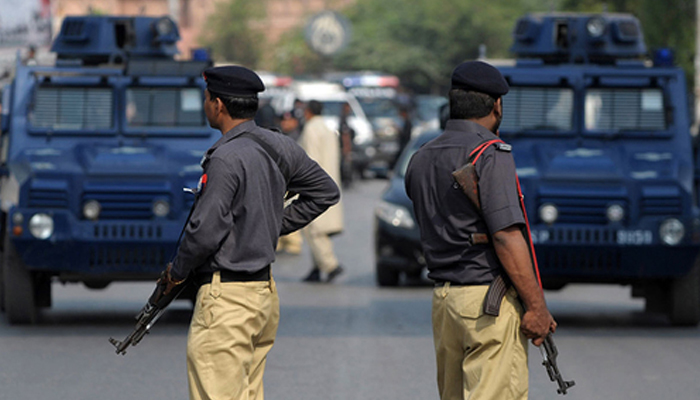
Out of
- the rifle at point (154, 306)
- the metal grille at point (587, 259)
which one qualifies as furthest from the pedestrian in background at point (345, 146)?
the rifle at point (154, 306)

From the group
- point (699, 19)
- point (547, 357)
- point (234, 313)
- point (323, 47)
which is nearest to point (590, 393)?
point (547, 357)

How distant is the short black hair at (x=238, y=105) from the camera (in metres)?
5.11

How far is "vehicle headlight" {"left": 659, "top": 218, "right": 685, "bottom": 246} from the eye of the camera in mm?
9945

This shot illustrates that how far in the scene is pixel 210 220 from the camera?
193 inches

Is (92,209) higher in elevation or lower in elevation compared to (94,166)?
lower

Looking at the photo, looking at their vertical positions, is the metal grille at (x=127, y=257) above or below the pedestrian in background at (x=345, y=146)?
above

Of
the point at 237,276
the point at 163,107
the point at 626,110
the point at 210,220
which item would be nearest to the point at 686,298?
the point at 626,110

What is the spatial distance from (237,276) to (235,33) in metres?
74.9

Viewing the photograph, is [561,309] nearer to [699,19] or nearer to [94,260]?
[94,260]

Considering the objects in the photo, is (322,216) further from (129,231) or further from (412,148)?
(129,231)

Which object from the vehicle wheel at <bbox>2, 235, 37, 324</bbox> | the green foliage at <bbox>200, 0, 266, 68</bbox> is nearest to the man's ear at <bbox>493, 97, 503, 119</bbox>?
the vehicle wheel at <bbox>2, 235, 37, 324</bbox>

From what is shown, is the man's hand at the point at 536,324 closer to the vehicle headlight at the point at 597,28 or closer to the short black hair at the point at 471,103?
the short black hair at the point at 471,103

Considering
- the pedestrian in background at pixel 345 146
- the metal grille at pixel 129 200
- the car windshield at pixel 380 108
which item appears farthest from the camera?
the car windshield at pixel 380 108

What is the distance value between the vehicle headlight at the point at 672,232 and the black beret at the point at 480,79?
5.26 meters
